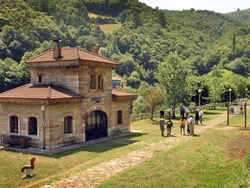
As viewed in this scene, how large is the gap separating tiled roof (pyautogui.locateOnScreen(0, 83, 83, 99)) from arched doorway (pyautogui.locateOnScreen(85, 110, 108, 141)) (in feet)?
8.76

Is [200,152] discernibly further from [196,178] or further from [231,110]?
[231,110]

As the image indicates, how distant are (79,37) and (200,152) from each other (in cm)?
16433

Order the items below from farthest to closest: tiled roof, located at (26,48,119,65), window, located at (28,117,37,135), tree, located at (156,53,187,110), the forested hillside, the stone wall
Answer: the forested hillside < tree, located at (156,53,187,110) < tiled roof, located at (26,48,119,65) < the stone wall < window, located at (28,117,37,135)

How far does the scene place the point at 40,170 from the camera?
43.1 ft

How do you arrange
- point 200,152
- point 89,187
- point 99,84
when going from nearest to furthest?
1. point 89,187
2. point 200,152
3. point 99,84

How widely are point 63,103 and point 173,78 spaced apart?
19686mm

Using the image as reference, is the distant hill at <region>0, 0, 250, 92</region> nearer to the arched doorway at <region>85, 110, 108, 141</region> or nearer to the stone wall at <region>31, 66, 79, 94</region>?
the stone wall at <region>31, 66, 79, 94</region>

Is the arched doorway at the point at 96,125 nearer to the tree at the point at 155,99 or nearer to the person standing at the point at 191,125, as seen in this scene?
the person standing at the point at 191,125

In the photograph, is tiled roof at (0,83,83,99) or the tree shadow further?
tiled roof at (0,83,83,99)

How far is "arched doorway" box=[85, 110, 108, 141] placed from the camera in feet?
68.0

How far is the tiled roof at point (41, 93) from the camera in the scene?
17.5 meters

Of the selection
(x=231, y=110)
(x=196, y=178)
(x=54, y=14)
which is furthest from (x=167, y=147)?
(x=54, y=14)

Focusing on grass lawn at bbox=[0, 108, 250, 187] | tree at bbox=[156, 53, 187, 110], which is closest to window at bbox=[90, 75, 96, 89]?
grass lawn at bbox=[0, 108, 250, 187]

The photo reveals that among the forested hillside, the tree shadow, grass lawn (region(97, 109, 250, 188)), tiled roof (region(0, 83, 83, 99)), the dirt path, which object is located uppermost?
the forested hillside
